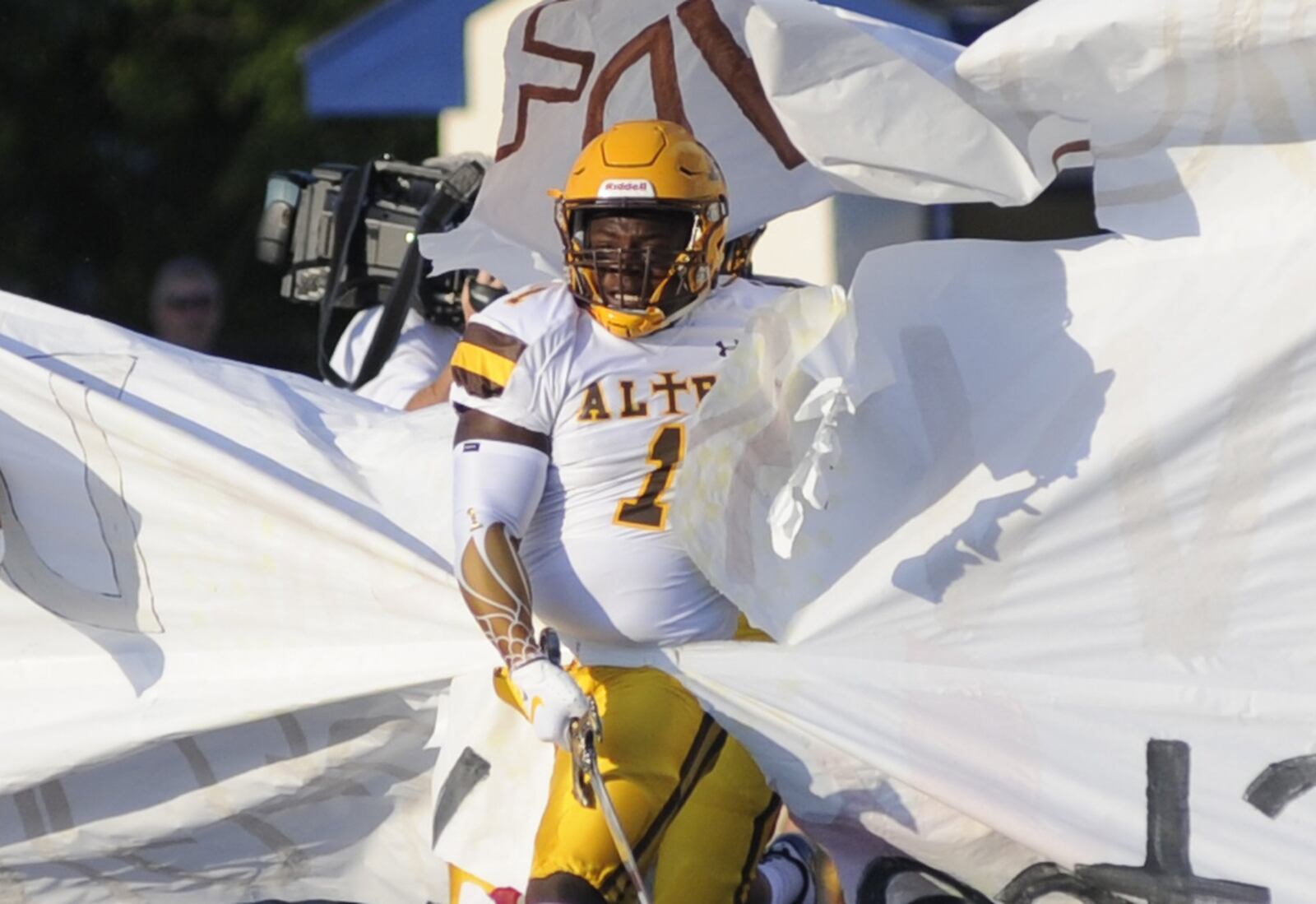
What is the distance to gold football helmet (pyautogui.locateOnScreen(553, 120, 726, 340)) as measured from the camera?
11.1ft

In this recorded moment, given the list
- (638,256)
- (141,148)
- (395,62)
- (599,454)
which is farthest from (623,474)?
(141,148)

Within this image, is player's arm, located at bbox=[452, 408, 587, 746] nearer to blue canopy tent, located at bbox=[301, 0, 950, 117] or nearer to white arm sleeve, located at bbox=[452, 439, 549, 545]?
white arm sleeve, located at bbox=[452, 439, 549, 545]

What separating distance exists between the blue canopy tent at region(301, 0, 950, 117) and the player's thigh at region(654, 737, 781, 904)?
4.63m

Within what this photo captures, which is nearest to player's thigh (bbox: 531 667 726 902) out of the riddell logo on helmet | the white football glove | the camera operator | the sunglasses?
the white football glove

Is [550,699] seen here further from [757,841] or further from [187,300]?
[187,300]

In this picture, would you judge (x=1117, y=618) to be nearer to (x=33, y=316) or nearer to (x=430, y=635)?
(x=430, y=635)

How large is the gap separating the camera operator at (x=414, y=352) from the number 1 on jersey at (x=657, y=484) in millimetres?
1544

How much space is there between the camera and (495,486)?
332 cm

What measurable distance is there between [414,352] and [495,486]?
2046 mm

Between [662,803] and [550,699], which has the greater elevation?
[550,699]

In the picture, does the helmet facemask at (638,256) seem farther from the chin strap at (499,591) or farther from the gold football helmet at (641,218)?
the chin strap at (499,591)

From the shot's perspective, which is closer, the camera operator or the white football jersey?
the white football jersey

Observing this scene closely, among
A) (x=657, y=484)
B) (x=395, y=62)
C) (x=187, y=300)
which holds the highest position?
(x=395, y=62)

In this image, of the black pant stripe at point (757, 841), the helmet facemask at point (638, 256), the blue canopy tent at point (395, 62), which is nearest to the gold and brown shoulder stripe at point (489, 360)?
the helmet facemask at point (638, 256)
